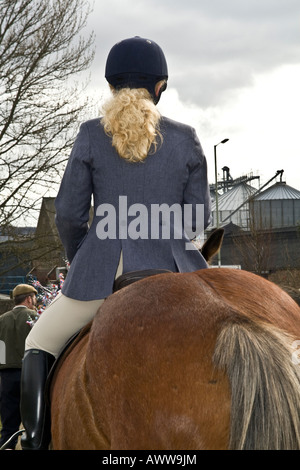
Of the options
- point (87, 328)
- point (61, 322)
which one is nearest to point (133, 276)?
point (87, 328)

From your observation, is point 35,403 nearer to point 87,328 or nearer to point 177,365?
point 87,328

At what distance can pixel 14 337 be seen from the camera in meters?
9.15

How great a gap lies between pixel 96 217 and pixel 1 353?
22.4 feet

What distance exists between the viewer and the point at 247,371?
75.4 inches

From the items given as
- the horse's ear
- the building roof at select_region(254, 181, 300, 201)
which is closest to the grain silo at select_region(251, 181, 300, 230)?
the building roof at select_region(254, 181, 300, 201)

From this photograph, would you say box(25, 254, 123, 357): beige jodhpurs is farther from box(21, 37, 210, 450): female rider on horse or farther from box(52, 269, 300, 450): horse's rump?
box(52, 269, 300, 450): horse's rump

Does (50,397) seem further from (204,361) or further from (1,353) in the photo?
(1,353)

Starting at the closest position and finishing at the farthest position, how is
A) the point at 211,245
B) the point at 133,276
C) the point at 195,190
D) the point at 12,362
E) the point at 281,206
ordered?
the point at 133,276
the point at 195,190
the point at 211,245
the point at 12,362
the point at 281,206

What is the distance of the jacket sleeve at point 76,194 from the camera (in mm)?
2826

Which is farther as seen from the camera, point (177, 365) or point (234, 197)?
point (234, 197)

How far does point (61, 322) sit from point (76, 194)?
0.56 m

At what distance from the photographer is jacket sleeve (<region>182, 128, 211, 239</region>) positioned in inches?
115
